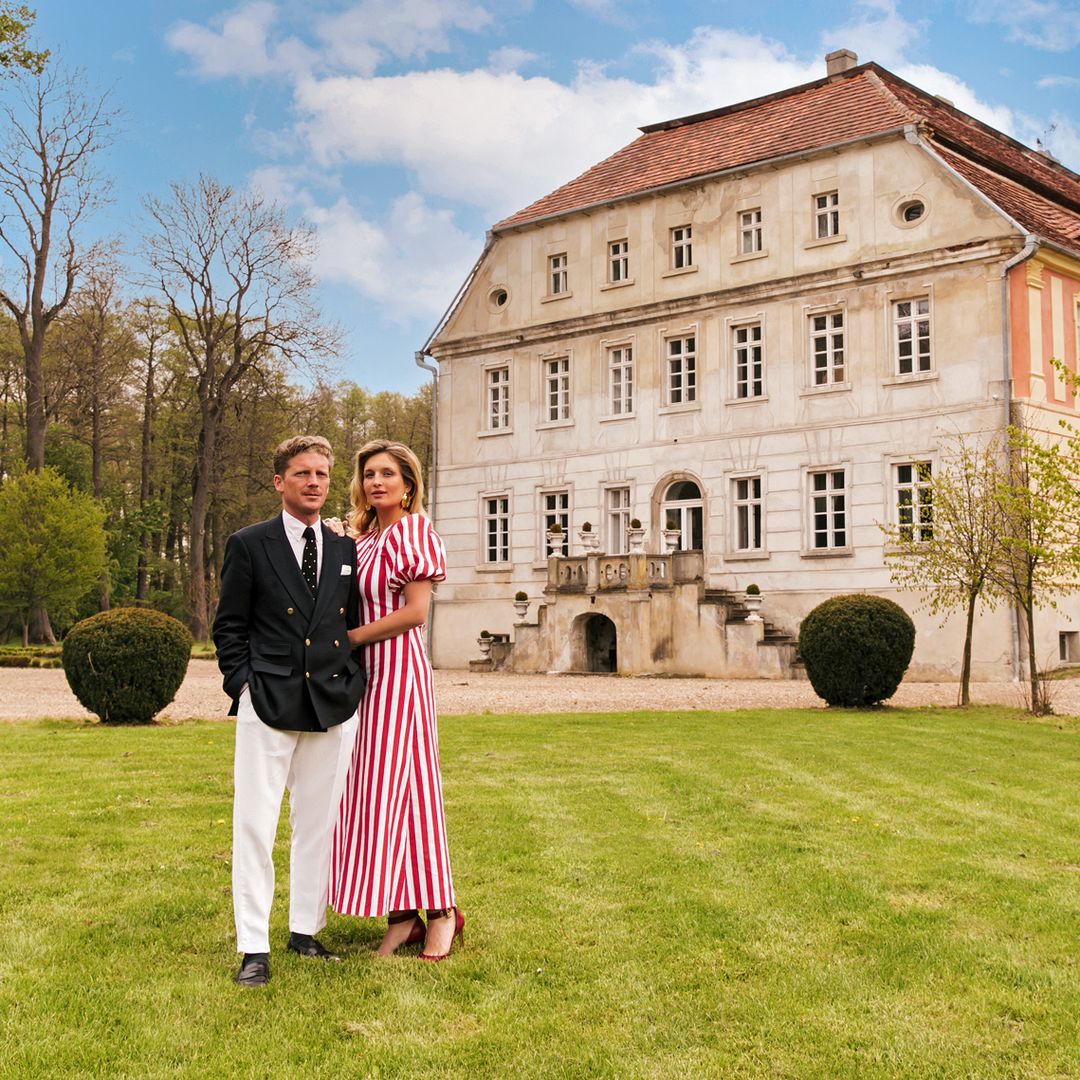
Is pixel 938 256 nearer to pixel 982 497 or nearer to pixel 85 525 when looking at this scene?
pixel 982 497

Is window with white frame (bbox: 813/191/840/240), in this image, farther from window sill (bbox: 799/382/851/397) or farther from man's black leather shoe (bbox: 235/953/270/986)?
man's black leather shoe (bbox: 235/953/270/986)

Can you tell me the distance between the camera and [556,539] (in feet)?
98.2

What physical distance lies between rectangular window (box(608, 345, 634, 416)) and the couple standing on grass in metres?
25.0

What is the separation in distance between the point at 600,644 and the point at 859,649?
36.1ft

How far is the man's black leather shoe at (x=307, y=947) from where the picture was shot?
195 inches

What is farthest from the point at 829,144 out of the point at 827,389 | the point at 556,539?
the point at 556,539

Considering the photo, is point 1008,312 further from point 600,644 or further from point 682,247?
point 600,644

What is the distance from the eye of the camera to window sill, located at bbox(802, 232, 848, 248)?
87.4 ft

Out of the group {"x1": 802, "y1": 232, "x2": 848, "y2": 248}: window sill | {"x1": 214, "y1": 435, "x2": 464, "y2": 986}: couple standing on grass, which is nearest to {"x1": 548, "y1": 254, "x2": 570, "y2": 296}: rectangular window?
{"x1": 802, "y1": 232, "x2": 848, "y2": 248}: window sill

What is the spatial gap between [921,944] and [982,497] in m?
13.3

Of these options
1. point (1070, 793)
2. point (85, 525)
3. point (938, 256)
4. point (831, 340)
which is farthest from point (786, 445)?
point (85, 525)

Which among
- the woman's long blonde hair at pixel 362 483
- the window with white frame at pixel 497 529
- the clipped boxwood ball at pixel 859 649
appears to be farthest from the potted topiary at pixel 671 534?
the woman's long blonde hair at pixel 362 483

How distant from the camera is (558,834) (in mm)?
7523

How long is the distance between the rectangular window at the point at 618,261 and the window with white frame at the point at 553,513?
5.35 m
